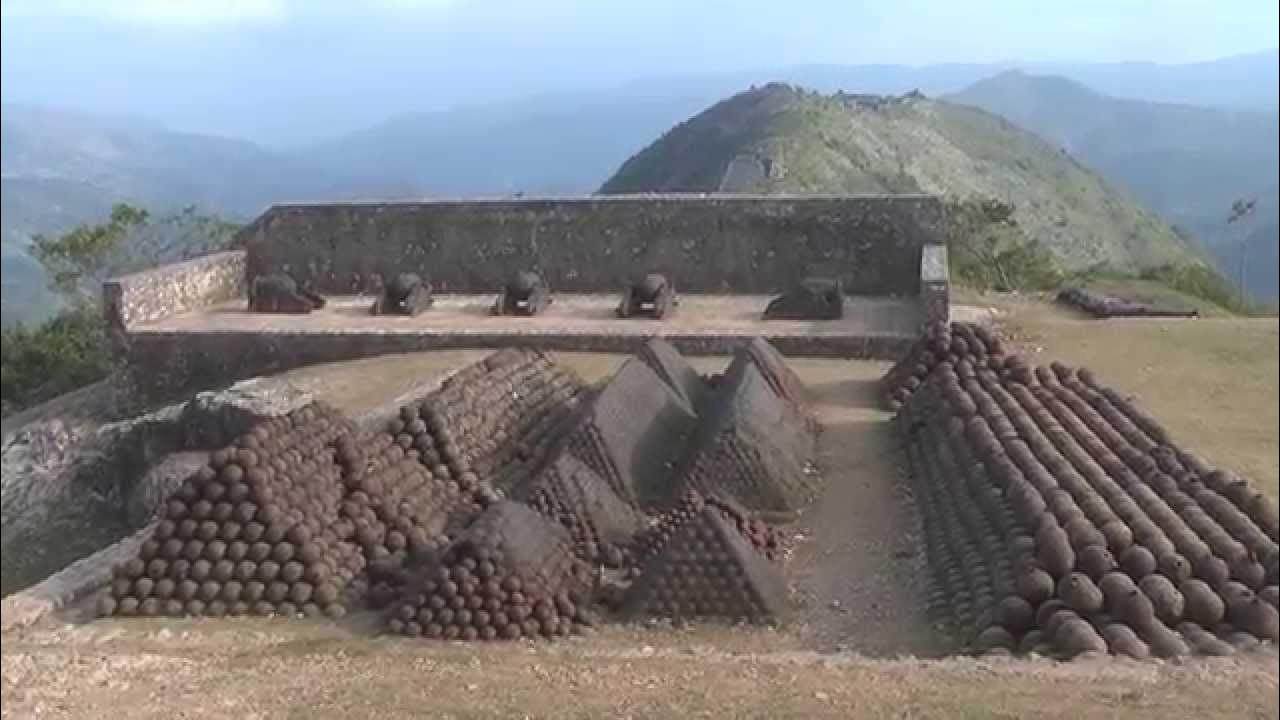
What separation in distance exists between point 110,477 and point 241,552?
6.87 metres

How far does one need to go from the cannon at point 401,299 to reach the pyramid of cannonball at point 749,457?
21.7ft

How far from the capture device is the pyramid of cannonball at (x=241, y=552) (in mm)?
7625

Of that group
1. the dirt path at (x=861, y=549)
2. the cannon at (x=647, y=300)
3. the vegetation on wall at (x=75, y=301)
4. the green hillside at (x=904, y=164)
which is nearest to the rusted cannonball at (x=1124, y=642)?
the dirt path at (x=861, y=549)

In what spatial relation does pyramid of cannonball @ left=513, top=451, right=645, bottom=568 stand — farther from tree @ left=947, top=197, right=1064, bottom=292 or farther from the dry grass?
tree @ left=947, top=197, right=1064, bottom=292

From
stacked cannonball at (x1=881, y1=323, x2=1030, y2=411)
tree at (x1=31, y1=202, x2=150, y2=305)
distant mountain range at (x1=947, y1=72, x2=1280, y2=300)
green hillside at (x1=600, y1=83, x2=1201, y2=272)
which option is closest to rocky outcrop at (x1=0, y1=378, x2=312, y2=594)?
stacked cannonball at (x1=881, y1=323, x2=1030, y2=411)

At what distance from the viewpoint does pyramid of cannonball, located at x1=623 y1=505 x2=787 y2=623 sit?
24.3 ft

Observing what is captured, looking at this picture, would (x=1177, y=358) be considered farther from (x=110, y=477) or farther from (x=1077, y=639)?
(x=110, y=477)

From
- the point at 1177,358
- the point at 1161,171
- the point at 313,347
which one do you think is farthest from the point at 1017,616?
the point at 1161,171

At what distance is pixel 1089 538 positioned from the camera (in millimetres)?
6605

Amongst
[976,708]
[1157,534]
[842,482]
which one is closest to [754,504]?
[842,482]

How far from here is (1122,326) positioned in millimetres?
15016

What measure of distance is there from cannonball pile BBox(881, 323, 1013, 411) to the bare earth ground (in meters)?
2.03

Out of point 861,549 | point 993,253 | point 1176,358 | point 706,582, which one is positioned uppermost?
point 706,582

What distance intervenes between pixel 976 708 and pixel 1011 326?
34.3ft
